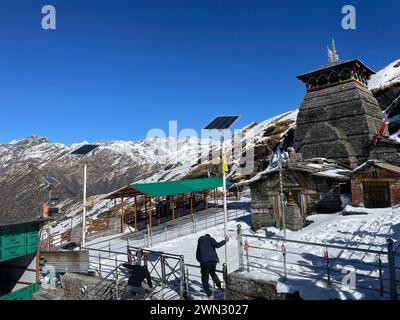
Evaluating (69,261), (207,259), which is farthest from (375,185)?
(69,261)

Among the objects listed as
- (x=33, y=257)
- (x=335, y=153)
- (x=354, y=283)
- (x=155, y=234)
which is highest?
(x=335, y=153)

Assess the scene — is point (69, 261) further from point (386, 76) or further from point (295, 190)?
point (386, 76)

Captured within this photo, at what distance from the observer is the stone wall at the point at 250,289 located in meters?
8.25

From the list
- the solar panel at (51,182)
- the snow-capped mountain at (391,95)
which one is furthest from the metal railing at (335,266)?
the snow-capped mountain at (391,95)

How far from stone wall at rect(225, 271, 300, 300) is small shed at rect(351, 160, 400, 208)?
14537 millimetres

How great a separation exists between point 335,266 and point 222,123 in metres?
6.58

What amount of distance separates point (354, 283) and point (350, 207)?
12.8m

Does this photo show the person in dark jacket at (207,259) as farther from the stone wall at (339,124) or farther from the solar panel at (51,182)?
the stone wall at (339,124)

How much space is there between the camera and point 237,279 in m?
9.23

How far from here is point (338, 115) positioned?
32781 millimetres

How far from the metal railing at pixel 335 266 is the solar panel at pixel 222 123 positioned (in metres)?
3.92
